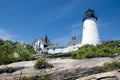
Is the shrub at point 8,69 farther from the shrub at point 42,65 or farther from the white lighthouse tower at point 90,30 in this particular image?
the white lighthouse tower at point 90,30

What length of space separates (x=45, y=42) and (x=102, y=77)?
60750 millimetres

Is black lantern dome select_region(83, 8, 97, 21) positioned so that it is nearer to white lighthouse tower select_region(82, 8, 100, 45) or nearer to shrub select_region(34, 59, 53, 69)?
white lighthouse tower select_region(82, 8, 100, 45)

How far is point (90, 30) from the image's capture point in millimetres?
55562

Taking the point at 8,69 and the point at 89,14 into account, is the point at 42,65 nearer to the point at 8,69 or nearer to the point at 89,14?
the point at 8,69

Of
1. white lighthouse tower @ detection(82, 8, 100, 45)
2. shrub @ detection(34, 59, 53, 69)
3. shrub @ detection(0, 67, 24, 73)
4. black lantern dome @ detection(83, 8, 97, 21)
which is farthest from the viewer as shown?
black lantern dome @ detection(83, 8, 97, 21)

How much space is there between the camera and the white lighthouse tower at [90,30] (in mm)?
54344

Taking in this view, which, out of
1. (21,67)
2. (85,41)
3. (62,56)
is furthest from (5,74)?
(85,41)

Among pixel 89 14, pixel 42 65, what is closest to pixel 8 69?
pixel 42 65

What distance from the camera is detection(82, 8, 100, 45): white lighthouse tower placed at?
178 feet

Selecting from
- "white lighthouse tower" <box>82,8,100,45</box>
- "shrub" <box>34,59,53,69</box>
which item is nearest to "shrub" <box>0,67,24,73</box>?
"shrub" <box>34,59,53,69</box>

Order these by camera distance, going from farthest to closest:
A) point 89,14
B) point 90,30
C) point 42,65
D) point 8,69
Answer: point 89,14
point 90,30
point 8,69
point 42,65

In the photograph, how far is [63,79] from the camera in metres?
19.4

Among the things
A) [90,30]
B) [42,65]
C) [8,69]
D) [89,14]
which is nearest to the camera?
[42,65]

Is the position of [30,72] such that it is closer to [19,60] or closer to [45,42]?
[19,60]
